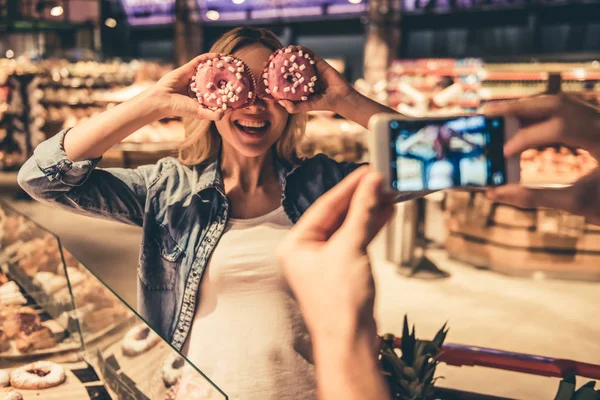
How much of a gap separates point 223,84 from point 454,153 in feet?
2.12

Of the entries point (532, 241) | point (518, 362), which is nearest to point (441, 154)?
point (518, 362)

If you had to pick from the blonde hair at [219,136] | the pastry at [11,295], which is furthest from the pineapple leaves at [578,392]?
the pastry at [11,295]

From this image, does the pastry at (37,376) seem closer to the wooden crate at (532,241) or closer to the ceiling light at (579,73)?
the wooden crate at (532,241)

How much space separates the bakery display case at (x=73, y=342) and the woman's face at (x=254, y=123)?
1.51ft

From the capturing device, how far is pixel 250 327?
4.62 ft

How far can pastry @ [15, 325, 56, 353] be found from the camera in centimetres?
183

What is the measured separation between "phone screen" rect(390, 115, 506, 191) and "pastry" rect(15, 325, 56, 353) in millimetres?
1457

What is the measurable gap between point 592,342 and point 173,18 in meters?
12.0

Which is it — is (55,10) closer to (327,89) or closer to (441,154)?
(327,89)

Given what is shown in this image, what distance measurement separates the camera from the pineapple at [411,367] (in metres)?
1.71

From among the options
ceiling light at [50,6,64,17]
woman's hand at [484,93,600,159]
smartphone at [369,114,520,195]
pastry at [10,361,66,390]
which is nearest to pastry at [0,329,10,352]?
pastry at [10,361,66,390]

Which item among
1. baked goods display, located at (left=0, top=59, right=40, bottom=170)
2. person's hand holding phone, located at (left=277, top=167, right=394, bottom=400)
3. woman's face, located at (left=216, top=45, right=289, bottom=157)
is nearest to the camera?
person's hand holding phone, located at (left=277, top=167, right=394, bottom=400)

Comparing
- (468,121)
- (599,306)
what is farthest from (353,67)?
(468,121)

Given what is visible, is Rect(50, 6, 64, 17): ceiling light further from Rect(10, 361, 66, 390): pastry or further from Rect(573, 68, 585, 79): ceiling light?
Rect(10, 361, 66, 390): pastry
